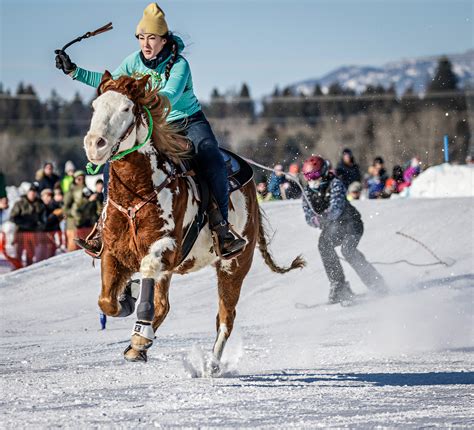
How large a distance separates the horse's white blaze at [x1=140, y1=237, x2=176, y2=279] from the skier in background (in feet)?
18.3

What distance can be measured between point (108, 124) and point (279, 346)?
4.65 metres

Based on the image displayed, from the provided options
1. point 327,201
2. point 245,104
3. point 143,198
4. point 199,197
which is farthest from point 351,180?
point 245,104

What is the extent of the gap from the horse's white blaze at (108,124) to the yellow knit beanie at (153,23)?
939 mm

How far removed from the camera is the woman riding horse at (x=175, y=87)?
26.6 feet

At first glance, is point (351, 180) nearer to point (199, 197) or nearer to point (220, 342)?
point (220, 342)

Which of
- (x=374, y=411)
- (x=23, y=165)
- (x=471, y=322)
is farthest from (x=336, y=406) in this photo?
(x=23, y=165)

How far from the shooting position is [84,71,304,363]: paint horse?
24.2 ft

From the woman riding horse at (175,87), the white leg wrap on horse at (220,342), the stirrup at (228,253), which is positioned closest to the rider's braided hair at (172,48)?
the woman riding horse at (175,87)

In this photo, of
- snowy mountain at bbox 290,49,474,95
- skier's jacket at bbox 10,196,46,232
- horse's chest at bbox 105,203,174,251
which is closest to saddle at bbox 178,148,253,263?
horse's chest at bbox 105,203,174,251

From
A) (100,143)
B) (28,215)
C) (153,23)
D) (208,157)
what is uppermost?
(153,23)

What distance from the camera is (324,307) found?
1372 cm

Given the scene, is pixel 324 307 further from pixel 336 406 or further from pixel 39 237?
pixel 336 406

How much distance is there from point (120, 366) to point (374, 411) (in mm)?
3100

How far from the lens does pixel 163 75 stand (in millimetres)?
8203
